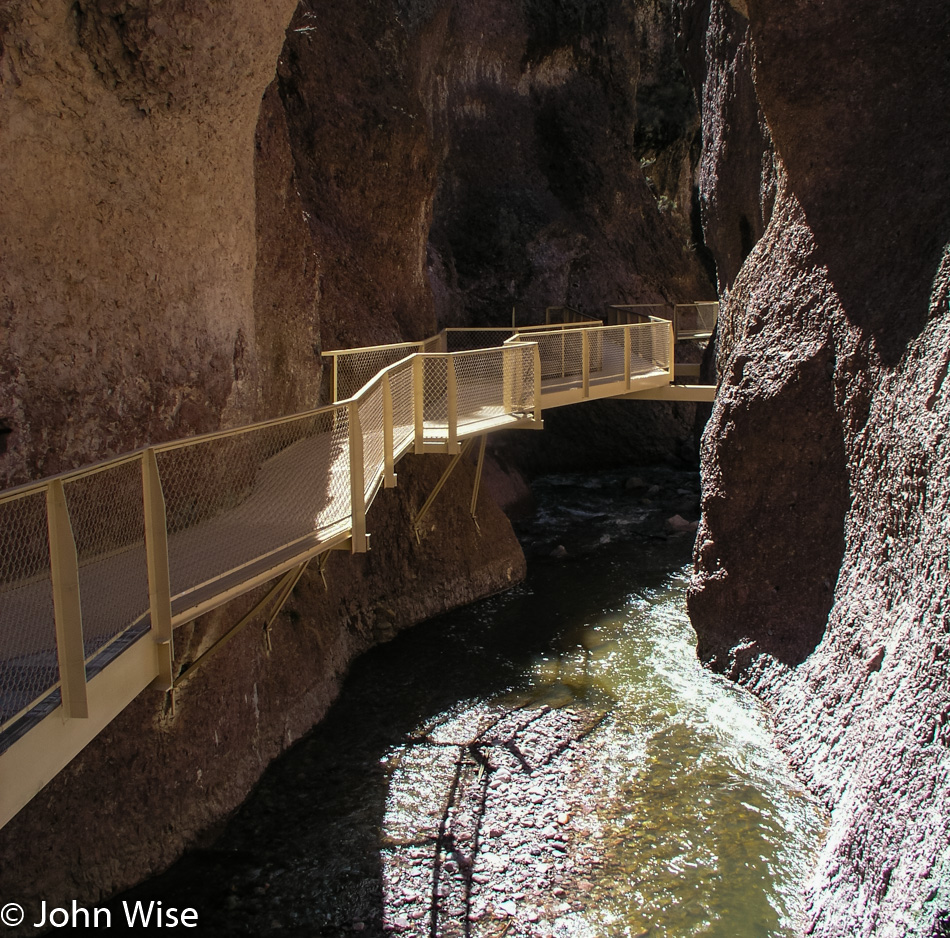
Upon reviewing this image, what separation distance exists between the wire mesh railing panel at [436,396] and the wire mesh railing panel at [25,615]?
5.76 meters

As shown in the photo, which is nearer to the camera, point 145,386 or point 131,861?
point 131,861

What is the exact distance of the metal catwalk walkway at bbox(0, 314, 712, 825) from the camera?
14.9ft

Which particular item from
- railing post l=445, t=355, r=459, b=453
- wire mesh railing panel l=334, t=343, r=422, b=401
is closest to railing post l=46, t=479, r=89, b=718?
railing post l=445, t=355, r=459, b=453

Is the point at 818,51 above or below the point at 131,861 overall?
above

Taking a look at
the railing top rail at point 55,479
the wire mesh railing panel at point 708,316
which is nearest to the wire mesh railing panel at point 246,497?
the railing top rail at point 55,479

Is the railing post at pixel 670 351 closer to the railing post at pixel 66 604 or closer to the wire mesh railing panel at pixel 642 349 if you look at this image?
the wire mesh railing panel at pixel 642 349

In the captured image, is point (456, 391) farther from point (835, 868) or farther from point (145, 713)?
point (835, 868)

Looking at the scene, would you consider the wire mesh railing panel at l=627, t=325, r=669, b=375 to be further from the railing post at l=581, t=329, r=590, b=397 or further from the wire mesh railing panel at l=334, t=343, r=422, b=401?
the wire mesh railing panel at l=334, t=343, r=422, b=401

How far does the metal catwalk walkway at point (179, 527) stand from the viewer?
4.55 metres

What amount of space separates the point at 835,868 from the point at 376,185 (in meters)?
11.3

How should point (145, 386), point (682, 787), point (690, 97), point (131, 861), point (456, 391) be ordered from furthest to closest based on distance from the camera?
point (690, 97)
point (456, 391)
point (682, 787)
point (145, 386)
point (131, 861)

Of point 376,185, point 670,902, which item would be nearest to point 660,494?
point 376,185

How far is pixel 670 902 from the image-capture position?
7.49 m

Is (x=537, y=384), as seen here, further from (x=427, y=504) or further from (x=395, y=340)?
(x=395, y=340)
